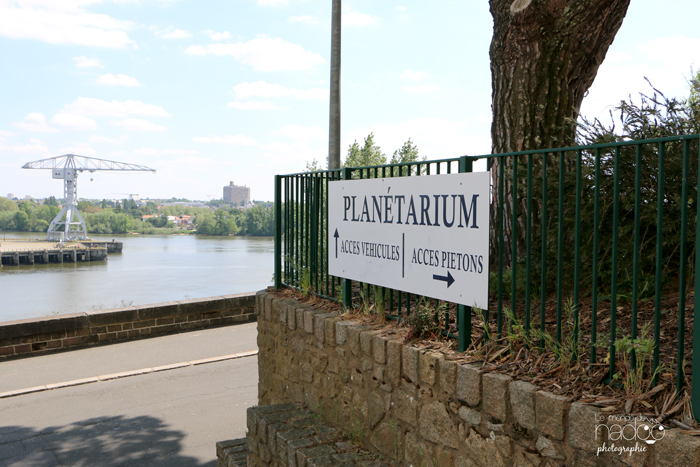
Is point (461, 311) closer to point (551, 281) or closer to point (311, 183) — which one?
point (551, 281)

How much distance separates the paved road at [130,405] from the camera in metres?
5.74

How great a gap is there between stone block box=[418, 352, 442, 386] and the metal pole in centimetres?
590

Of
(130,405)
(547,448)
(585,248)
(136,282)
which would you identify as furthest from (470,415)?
(136,282)

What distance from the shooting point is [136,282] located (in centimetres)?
5353

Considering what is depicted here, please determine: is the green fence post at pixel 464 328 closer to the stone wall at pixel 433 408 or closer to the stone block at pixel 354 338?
the stone wall at pixel 433 408

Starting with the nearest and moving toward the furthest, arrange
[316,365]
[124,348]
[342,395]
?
1. [342,395]
2. [316,365]
3. [124,348]

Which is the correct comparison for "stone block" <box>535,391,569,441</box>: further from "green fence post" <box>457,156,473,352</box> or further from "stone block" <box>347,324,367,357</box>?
"stone block" <box>347,324,367,357</box>

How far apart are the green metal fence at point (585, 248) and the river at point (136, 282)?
23.9m

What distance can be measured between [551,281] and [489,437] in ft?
7.04

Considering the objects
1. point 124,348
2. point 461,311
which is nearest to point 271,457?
point 461,311

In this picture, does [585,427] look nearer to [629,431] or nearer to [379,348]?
[629,431]

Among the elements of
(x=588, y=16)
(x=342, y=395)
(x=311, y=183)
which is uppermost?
(x=588, y=16)

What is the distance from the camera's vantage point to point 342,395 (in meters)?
4.08

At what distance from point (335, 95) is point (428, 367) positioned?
21.9ft
